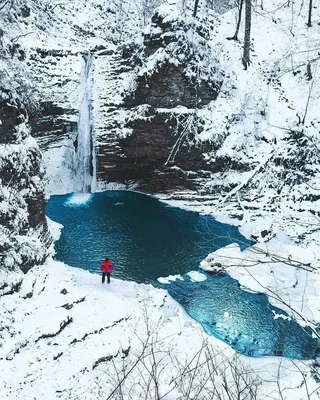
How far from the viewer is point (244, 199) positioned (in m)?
20.8

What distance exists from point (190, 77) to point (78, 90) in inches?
298

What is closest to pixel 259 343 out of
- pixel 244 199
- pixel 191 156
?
pixel 244 199

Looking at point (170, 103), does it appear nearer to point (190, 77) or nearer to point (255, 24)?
point (190, 77)

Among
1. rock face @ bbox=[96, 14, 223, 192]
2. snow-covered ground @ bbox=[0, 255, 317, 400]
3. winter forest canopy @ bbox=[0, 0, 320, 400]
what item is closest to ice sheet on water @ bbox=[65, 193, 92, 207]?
winter forest canopy @ bbox=[0, 0, 320, 400]

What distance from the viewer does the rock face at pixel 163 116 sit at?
75.7ft

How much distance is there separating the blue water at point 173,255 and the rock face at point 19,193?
225cm

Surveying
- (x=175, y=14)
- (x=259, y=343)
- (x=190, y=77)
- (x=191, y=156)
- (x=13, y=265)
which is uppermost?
(x=175, y=14)

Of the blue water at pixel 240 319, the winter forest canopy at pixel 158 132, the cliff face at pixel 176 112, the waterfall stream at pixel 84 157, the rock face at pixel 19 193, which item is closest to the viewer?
the blue water at pixel 240 319

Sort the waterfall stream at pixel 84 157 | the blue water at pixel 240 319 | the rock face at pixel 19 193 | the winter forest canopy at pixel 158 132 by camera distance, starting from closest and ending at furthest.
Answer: the blue water at pixel 240 319, the rock face at pixel 19 193, the winter forest canopy at pixel 158 132, the waterfall stream at pixel 84 157

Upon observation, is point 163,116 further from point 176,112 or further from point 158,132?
point 158,132

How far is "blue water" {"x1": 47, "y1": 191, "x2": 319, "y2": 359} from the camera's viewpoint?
469 inches

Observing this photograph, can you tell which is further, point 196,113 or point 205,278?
point 196,113

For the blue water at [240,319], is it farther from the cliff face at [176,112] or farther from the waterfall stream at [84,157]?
the waterfall stream at [84,157]

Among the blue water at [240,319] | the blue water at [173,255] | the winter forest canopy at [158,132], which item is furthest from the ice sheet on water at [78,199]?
the blue water at [240,319]
